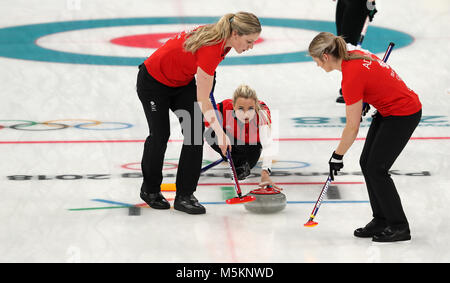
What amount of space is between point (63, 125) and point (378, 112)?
12.5ft

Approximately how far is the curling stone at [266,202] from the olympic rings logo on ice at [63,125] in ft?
8.91

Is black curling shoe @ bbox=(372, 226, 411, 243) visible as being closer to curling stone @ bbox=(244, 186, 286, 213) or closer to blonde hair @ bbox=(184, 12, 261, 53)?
curling stone @ bbox=(244, 186, 286, 213)

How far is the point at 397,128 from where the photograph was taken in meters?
3.68

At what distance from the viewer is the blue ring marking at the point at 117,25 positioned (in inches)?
379

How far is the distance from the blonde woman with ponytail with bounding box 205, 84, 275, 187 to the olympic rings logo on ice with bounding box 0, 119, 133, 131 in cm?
187

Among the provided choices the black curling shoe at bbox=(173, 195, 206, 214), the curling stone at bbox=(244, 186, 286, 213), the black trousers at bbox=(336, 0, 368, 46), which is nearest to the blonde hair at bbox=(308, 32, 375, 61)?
the curling stone at bbox=(244, 186, 286, 213)

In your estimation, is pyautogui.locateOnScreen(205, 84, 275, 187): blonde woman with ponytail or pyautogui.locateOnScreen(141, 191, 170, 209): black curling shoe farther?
pyautogui.locateOnScreen(205, 84, 275, 187): blonde woman with ponytail

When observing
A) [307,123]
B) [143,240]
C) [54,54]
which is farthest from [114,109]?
[143,240]

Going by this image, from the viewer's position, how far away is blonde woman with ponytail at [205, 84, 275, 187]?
488 centimetres

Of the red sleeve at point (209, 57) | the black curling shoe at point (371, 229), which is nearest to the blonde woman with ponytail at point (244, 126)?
the red sleeve at point (209, 57)

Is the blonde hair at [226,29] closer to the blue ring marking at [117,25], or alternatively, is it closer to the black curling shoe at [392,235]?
the black curling shoe at [392,235]

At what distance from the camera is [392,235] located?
3.76m

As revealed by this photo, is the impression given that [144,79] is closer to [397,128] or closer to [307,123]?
[397,128]

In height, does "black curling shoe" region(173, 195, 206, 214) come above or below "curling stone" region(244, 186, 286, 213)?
below
